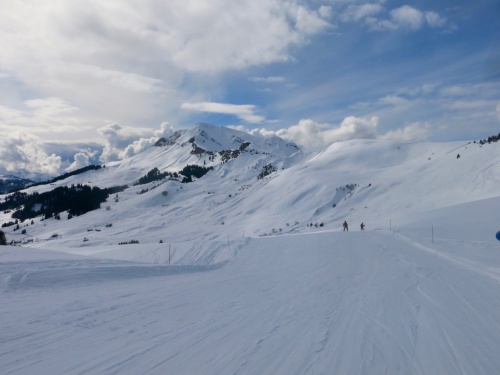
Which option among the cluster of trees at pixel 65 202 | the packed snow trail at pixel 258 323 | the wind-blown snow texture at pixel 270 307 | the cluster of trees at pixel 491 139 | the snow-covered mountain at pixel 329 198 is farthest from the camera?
the cluster of trees at pixel 65 202

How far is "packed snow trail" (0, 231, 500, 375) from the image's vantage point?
575cm

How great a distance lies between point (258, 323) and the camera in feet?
25.5

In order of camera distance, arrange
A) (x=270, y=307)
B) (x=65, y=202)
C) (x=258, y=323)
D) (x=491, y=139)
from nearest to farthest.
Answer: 1. (x=258, y=323)
2. (x=270, y=307)
3. (x=491, y=139)
4. (x=65, y=202)

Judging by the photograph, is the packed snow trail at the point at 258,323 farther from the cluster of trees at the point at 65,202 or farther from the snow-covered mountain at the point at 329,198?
the cluster of trees at the point at 65,202

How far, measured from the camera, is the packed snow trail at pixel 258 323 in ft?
18.9

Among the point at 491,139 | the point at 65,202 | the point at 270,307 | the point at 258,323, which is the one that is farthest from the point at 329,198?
the point at 65,202

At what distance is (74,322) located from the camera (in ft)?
24.8

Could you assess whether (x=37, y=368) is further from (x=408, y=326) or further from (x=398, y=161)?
(x=398, y=161)

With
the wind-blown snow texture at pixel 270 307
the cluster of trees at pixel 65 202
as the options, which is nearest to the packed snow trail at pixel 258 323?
the wind-blown snow texture at pixel 270 307

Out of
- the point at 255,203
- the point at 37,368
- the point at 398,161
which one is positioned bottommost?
the point at 37,368

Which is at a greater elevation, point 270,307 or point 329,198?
point 329,198

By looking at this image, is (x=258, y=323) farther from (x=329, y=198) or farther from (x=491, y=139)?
(x=491, y=139)

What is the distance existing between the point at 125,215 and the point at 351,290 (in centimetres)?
10873

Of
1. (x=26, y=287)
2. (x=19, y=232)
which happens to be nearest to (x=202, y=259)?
(x=26, y=287)
